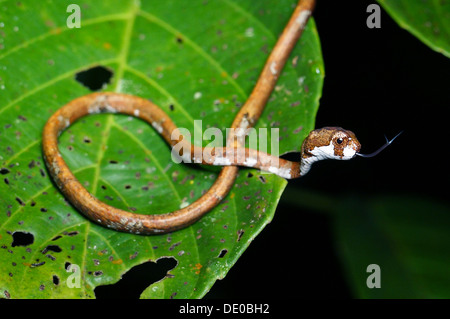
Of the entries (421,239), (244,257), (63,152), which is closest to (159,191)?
(63,152)

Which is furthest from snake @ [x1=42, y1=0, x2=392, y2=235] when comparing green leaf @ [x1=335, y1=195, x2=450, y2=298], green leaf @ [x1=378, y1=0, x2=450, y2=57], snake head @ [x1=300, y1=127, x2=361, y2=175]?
green leaf @ [x1=335, y1=195, x2=450, y2=298]

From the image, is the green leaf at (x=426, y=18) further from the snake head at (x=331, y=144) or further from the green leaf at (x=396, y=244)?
the green leaf at (x=396, y=244)

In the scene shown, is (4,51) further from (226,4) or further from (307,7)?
(307,7)

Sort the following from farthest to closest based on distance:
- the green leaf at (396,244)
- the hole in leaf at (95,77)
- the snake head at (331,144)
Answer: the green leaf at (396,244) < the hole in leaf at (95,77) < the snake head at (331,144)

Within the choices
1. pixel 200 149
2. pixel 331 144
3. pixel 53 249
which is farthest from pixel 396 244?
pixel 53 249

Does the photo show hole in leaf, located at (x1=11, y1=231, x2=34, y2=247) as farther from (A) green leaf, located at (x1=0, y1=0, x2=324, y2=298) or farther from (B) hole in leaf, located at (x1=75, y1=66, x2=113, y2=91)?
(B) hole in leaf, located at (x1=75, y1=66, x2=113, y2=91)

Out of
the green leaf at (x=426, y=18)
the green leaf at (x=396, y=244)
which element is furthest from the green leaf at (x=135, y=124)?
the green leaf at (x=396, y=244)

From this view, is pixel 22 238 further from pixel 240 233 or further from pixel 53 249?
pixel 240 233
